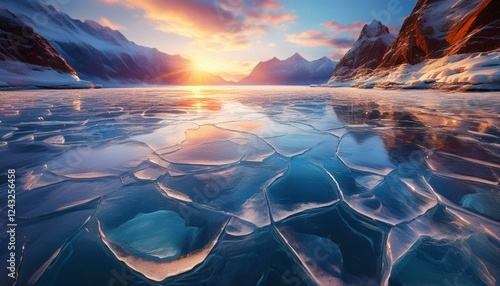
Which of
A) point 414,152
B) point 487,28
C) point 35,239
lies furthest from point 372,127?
point 487,28

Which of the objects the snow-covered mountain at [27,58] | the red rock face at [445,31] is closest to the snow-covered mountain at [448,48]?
the red rock face at [445,31]

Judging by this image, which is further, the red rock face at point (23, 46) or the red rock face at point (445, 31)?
the red rock face at point (23, 46)

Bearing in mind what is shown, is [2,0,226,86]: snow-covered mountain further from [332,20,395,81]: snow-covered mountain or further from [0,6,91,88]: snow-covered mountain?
[332,20,395,81]: snow-covered mountain

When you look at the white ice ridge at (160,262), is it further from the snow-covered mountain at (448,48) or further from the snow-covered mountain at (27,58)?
the snow-covered mountain at (27,58)

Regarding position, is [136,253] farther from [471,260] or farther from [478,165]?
[478,165]

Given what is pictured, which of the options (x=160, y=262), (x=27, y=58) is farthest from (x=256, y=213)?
(x=27, y=58)

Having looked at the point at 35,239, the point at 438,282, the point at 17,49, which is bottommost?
the point at 35,239
